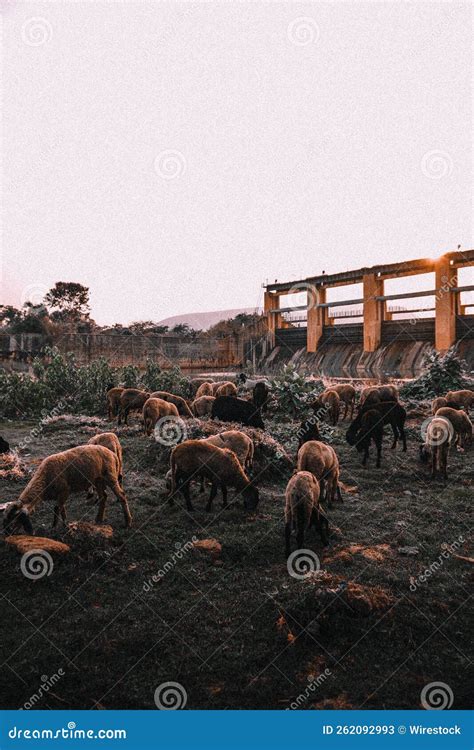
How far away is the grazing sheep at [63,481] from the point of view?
628 cm

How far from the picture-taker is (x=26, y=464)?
10891 mm

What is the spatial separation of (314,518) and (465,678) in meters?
2.97

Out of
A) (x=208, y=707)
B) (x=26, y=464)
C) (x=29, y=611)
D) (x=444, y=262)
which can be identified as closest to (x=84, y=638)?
(x=29, y=611)

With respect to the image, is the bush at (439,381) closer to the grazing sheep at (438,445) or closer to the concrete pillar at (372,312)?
the grazing sheep at (438,445)

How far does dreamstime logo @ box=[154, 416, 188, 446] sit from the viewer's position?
36.7 feet

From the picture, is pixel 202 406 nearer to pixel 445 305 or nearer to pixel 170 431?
pixel 170 431

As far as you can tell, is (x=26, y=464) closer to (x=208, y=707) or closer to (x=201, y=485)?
(x=201, y=485)

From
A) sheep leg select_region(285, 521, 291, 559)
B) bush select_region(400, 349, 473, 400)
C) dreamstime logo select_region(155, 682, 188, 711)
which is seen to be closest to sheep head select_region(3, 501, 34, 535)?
dreamstime logo select_region(155, 682, 188, 711)

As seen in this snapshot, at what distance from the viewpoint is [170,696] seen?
3.95m

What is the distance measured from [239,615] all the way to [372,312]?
31.8 meters
